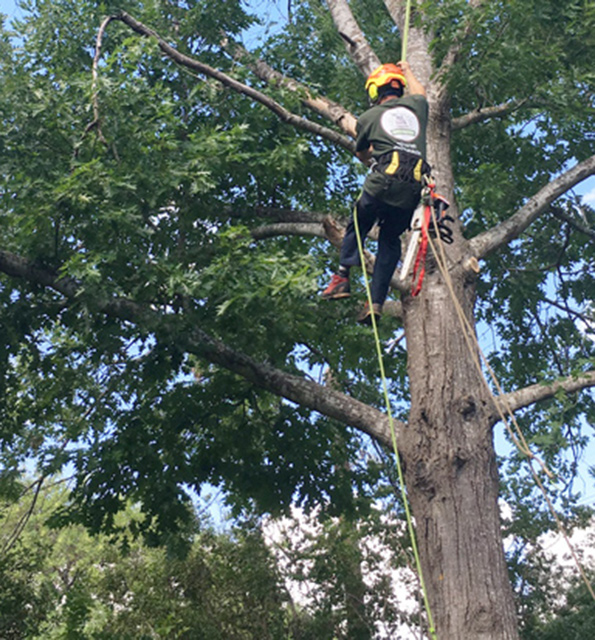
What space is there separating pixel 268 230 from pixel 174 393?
2.32 metres

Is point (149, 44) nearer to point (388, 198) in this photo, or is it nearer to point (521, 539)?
point (388, 198)

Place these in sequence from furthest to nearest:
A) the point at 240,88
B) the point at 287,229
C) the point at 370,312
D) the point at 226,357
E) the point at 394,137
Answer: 1. the point at 287,229
2. the point at 240,88
3. the point at 226,357
4. the point at 370,312
5. the point at 394,137

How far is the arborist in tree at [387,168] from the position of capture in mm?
6121

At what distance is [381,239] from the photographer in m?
6.75

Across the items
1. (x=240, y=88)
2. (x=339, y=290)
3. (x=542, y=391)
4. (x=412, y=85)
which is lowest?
(x=542, y=391)

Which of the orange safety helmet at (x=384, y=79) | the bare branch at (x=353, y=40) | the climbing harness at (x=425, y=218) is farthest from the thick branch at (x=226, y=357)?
the bare branch at (x=353, y=40)

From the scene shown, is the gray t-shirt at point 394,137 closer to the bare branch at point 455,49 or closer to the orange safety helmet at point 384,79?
the orange safety helmet at point 384,79

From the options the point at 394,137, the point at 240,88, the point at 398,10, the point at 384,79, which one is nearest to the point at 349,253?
the point at 394,137

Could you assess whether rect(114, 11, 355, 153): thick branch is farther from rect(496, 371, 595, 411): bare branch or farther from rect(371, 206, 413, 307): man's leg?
rect(496, 371, 595, 411): bare branch

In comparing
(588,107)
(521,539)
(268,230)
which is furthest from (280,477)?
(521,539)

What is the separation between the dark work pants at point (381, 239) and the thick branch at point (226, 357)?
117 centimetres

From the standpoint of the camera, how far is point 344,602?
14.5 meters

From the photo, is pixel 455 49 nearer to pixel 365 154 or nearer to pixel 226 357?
pixel 365 154

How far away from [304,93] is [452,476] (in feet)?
15.8
